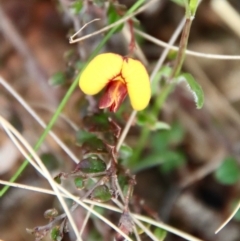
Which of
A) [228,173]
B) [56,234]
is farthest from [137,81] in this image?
[228,173]

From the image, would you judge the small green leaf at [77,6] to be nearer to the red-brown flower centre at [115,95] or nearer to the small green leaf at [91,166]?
the red-brown flower centre at [115,95]

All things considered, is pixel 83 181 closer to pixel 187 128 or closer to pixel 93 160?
pixel 93 160

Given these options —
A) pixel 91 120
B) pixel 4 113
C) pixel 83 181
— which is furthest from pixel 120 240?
pixel 4 113

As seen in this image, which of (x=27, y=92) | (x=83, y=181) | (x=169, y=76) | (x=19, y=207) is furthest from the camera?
(x=27, y=92)

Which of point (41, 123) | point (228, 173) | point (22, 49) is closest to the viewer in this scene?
point (41, 123)

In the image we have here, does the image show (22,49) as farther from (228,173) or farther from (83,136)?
(228,173)

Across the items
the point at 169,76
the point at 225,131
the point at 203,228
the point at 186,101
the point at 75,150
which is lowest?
the point at 203,228
